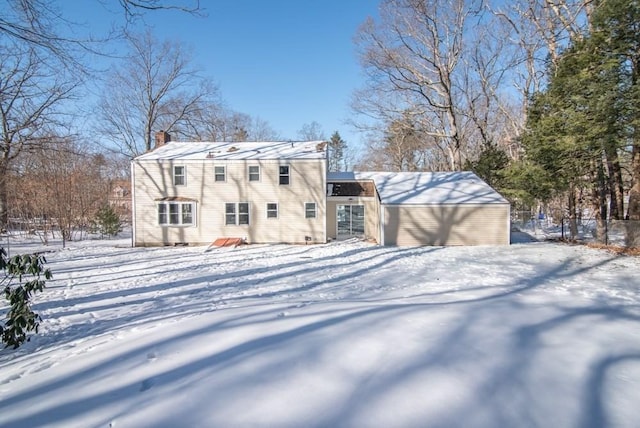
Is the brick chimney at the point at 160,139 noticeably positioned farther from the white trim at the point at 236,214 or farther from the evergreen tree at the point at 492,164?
the evergreen tree at the point at 492,164

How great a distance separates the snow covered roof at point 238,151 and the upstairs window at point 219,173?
52 centimetres

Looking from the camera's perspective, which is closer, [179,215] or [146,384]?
[146,384]

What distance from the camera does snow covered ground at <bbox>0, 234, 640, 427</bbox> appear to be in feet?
8.04

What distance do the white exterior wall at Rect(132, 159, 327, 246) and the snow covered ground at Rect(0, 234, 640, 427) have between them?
403 inches

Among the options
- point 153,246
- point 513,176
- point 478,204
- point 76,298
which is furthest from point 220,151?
point 513,176

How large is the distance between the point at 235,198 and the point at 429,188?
33.9 feet

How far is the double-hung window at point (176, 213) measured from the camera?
56.0 feet

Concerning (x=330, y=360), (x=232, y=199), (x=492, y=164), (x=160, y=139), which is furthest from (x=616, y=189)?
(x=160, y=139)

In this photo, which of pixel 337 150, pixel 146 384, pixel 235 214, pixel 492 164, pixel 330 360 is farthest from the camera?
pixel 337 150

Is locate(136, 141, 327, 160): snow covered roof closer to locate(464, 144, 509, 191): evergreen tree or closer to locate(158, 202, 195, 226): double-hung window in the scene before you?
locate(158, 202, 195, 226): double-hung window

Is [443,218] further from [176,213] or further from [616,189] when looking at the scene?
[176,213]

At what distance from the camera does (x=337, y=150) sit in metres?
51.3

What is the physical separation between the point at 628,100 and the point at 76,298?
57.8 feet

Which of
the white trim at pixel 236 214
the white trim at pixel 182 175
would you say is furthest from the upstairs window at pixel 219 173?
the white trim at pixel 182 175
